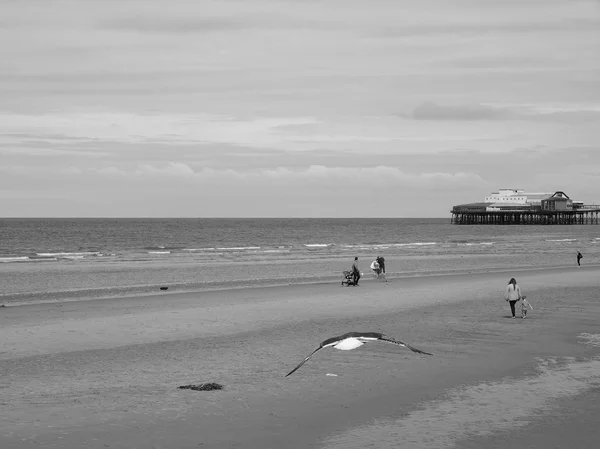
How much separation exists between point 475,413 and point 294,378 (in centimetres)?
382

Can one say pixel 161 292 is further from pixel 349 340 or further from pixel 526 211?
pixel 526 211

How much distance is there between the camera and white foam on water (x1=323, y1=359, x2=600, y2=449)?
11.2 m

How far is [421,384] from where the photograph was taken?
47.7 feet

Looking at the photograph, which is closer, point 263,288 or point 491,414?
point 491,414

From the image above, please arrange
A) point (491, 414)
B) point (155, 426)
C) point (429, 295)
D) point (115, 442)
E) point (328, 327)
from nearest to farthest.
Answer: point (115, 442)
point (155, 426)
point (491, 414)
point (328, 327)
point (429, 295)

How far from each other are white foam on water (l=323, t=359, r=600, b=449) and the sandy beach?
0.03m

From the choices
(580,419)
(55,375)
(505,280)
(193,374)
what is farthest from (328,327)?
(505,280)

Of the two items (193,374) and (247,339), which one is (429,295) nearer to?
(247,339)

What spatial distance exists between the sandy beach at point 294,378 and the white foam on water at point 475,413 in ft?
0.10

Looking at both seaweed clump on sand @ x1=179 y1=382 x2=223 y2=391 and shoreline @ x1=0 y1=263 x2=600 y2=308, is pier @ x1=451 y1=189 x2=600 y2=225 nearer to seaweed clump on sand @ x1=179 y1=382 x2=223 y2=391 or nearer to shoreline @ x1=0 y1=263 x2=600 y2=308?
shoreline @ x1=0 y1=263 x2=600 y2=308

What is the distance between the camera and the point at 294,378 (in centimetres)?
1495

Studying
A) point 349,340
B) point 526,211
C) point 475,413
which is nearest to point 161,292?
point 349,340

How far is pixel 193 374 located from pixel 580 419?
7.34 meters

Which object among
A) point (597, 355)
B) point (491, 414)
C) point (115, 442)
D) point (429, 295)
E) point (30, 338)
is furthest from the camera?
point (429, 295)
